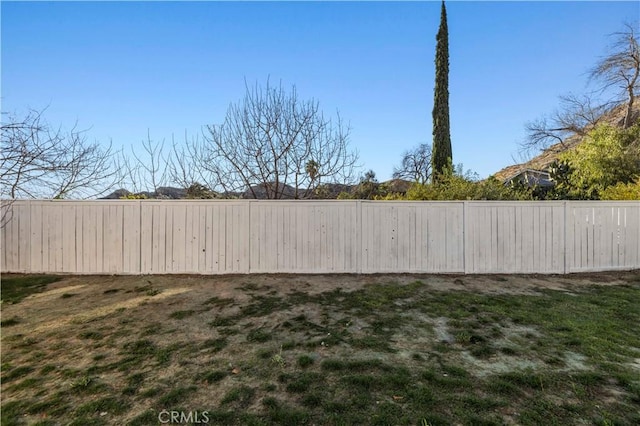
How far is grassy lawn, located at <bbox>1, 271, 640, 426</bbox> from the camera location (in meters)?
2.12

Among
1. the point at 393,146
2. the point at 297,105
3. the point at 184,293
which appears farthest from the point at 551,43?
the point at 184,293

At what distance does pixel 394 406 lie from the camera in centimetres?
211

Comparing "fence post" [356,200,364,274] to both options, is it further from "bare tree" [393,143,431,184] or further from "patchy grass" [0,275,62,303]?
"bare tree" [393,143,431,184]

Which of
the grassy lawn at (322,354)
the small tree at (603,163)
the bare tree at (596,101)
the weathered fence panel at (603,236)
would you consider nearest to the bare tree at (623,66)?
the bare tree at (596,101)

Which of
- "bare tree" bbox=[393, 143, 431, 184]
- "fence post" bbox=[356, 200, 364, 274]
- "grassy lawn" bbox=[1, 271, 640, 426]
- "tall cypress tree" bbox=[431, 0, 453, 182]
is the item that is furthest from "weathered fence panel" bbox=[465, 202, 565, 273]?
"bare tree" bbox=[393, 143, 431, 184]

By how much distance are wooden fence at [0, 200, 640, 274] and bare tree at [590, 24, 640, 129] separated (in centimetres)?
1412

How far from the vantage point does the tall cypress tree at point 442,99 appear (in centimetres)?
1177

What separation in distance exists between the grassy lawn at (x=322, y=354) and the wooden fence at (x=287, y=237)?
77cm

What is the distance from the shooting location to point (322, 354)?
292 centimetres

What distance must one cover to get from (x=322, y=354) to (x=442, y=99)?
39.4ft

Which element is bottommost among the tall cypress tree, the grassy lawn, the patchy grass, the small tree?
the grassy lawn

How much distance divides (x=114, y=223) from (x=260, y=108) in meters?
4.05

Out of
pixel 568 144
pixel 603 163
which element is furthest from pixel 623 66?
pixel 603 163

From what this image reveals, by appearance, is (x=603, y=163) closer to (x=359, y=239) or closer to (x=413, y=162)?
(x=359, y=239)
